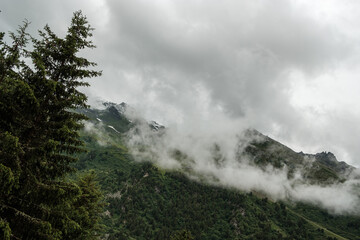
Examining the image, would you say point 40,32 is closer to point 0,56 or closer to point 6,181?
point 0,56

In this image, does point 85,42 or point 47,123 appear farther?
point 85,42

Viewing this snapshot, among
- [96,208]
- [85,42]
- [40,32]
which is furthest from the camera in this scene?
[96,208]

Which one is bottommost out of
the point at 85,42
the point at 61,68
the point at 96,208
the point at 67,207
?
the point at 96,208

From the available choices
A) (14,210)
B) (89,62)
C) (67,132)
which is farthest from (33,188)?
(89,62)

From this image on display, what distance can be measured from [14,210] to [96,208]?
624 inches

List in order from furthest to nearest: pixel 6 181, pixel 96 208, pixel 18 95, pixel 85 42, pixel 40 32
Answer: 1. pixel 96 208
2. pixel 85 42
3. pixel 40 32
4. pixel 18 95
5. pixel 6 181

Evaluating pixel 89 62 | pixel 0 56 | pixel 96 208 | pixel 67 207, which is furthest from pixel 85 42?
pixel 96 208

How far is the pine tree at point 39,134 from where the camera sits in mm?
10742

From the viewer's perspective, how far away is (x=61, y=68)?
13672mm

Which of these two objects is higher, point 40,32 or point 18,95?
point 40,32

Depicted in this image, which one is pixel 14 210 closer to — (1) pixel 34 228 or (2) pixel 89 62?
(1) pixel 34 228

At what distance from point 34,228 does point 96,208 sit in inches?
623

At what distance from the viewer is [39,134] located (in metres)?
12.4

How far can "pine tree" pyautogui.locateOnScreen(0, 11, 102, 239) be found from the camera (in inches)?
423
